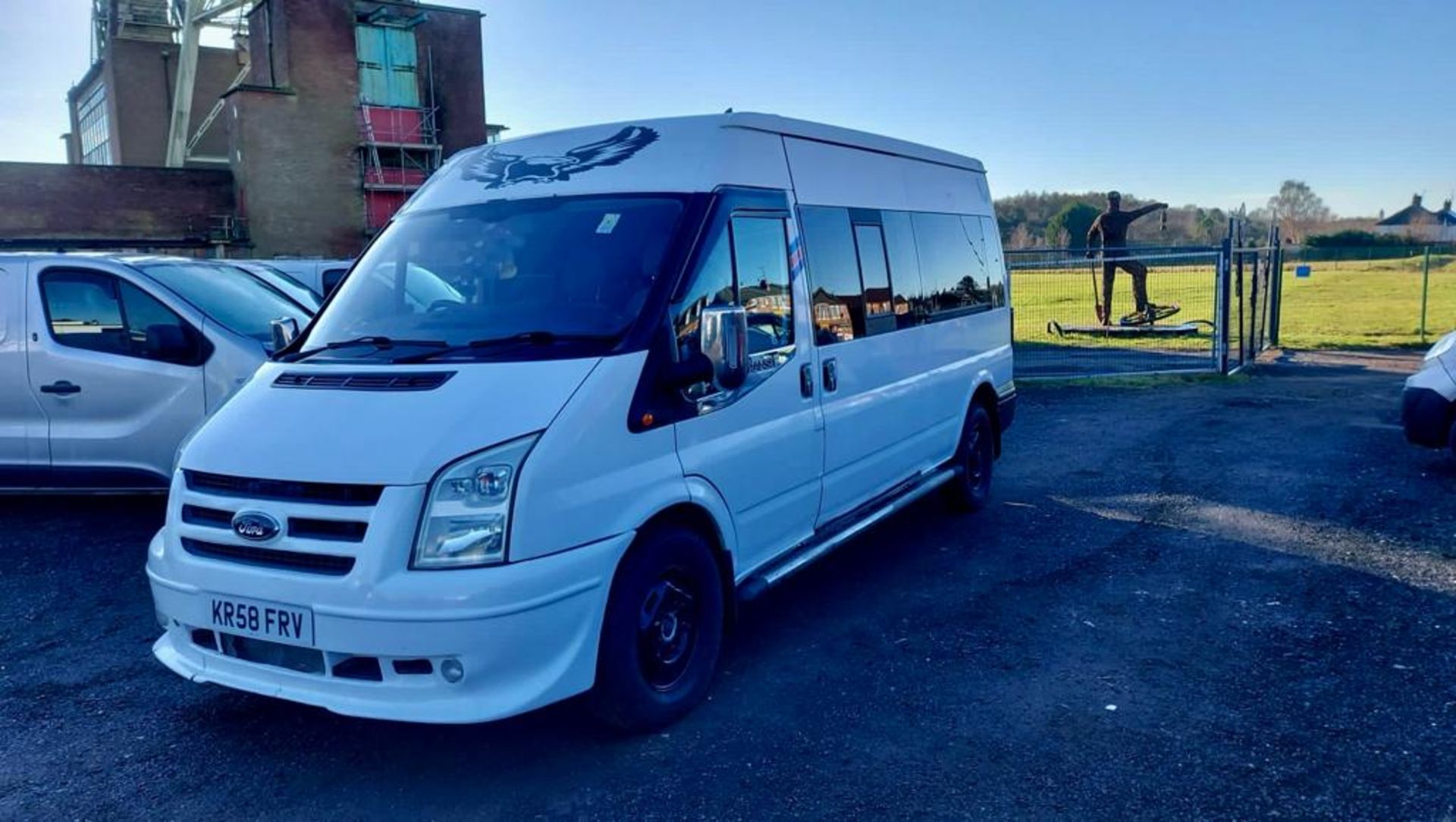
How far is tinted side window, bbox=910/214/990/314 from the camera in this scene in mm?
6789

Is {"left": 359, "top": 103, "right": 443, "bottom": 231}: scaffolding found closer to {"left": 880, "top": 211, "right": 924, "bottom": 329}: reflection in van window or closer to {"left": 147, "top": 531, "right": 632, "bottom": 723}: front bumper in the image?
{"left": 880, "top": 211, "right": 924, "bottom": 329}: reflection in van window

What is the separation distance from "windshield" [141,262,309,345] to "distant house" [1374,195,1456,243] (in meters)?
48.9

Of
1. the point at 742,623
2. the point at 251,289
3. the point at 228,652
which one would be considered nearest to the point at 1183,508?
the point at 742,623

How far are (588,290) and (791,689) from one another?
1968 mm

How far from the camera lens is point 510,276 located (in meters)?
4.46

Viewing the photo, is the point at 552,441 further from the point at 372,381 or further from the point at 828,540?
the point at 828,540

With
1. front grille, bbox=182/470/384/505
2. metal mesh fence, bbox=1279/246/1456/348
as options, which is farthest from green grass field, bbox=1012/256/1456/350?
front grille, bbox=182/470/384/505

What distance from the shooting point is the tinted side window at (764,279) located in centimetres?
468

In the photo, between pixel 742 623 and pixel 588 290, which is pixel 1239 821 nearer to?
pixel 742 623

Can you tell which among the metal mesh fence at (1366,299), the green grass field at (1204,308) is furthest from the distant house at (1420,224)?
the green grass field at (1204,308)

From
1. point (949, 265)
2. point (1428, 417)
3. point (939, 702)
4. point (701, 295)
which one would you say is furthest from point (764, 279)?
point (1428, 417)

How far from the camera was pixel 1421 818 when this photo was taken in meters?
3.42

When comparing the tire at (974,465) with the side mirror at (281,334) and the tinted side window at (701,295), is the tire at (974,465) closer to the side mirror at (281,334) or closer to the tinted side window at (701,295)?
the tinted side window at (701,295)

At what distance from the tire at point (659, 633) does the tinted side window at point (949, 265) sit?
10.3ft
